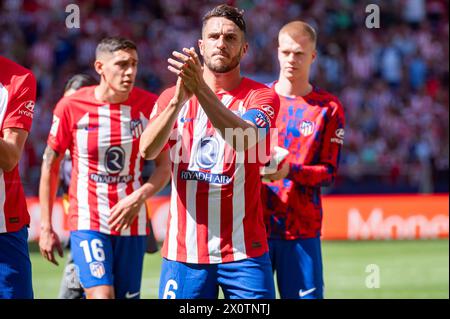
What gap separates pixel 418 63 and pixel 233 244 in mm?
16906

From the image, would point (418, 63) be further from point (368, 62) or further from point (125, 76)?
point (125, 76)

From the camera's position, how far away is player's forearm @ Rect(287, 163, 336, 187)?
6215 millimetres

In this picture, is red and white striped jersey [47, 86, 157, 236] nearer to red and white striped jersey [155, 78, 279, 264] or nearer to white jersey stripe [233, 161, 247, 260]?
red and white striped jersey [155, 78, 279, 264]

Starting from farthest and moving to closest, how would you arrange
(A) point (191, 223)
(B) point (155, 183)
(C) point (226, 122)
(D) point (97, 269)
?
(D) point (97, 269) → (B) point (155, 183) → (A) point (191, 223) → (C) point (226, 122)

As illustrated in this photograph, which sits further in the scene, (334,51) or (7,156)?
(334,51)

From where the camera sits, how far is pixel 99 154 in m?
6.83

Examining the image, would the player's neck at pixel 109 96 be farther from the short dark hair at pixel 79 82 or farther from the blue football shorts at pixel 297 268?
the blue football shorts at pixel 297 268

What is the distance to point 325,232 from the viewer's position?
15039mm

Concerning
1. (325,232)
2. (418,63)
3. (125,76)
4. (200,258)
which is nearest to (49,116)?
(325,232)

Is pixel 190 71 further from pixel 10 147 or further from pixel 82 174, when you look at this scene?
pixel 82 174

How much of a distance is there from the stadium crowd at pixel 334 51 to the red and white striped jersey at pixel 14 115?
13.3m

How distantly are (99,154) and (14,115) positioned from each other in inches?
79.7

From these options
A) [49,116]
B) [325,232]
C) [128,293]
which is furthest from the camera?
[49,116]

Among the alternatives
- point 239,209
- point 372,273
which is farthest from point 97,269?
point 372,273
